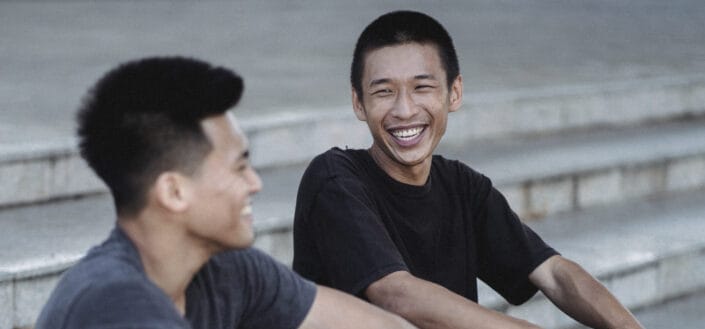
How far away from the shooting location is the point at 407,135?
2.87 metres

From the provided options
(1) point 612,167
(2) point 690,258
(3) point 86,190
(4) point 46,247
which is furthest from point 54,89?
(2) point 690,258

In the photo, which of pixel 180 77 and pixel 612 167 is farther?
pixel 612 167

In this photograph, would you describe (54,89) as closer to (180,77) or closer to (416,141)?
(416,141)

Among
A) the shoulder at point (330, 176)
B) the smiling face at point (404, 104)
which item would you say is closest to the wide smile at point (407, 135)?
the smiling face at point (404, 104)

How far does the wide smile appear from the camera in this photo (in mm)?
2844

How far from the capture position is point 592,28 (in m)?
7.96

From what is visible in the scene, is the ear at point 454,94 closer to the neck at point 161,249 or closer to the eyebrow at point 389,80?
the eyebrow at point 389,80

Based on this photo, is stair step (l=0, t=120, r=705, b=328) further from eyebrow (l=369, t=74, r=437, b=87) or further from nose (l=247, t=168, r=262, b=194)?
nose (l=247, t=168, r=262, b=194)

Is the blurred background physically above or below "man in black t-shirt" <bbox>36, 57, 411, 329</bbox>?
below

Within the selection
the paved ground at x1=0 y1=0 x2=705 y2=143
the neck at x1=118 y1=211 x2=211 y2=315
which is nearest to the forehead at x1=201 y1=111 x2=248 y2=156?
the neck at x1=118 y1=211 x2=211 y2=315

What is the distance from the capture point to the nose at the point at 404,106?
9.31 ft

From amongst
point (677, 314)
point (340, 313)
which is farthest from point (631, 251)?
point (340, 313)

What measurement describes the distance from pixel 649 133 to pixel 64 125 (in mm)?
2708

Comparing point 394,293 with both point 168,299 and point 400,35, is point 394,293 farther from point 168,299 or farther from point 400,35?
point 168,299
